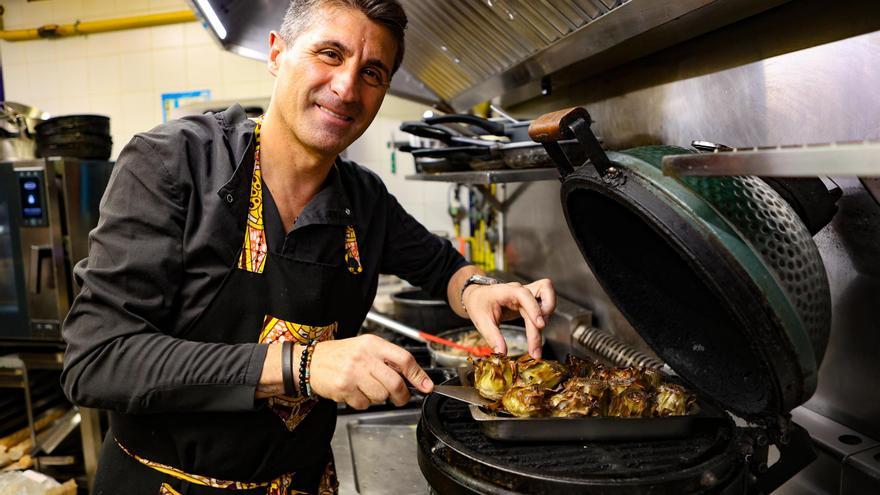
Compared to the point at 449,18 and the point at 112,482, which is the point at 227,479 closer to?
the point at 112,482

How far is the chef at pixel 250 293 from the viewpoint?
112 cm

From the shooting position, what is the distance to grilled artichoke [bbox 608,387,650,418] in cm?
108

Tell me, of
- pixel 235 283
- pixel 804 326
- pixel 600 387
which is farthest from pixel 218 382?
pixel 804 326

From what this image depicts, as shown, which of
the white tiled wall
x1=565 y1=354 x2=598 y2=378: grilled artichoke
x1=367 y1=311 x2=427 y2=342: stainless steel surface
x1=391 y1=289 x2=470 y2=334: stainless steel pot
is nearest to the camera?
x1=565 y1=354 x2=598 y2=378: grilled artichoke

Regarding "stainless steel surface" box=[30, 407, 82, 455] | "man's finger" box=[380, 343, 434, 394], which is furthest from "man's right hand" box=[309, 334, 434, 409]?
"stainless steel surface" box=[30, 407, 82, 455]

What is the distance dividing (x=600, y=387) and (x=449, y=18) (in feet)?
5.35

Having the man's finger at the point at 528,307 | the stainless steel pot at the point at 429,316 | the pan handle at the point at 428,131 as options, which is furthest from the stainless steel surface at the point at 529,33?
the stainless steel pot at the point at 429,316

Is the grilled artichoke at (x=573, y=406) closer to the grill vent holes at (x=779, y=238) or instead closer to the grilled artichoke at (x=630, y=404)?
the grilled artichoke at (x=630, y=404)

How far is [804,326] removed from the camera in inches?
29.7

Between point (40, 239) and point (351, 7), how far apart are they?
2.71m

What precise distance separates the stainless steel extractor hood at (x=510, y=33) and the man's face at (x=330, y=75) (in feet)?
1.90

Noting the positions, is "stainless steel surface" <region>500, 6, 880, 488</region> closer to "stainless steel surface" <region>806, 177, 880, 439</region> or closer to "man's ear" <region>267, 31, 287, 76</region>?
"stainless steel surface" <region>806, 177, 880, 439</region>

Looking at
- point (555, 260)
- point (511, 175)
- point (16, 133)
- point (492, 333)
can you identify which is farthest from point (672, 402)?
point (16, 133)

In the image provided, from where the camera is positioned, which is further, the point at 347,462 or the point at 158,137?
the point at 347,462
